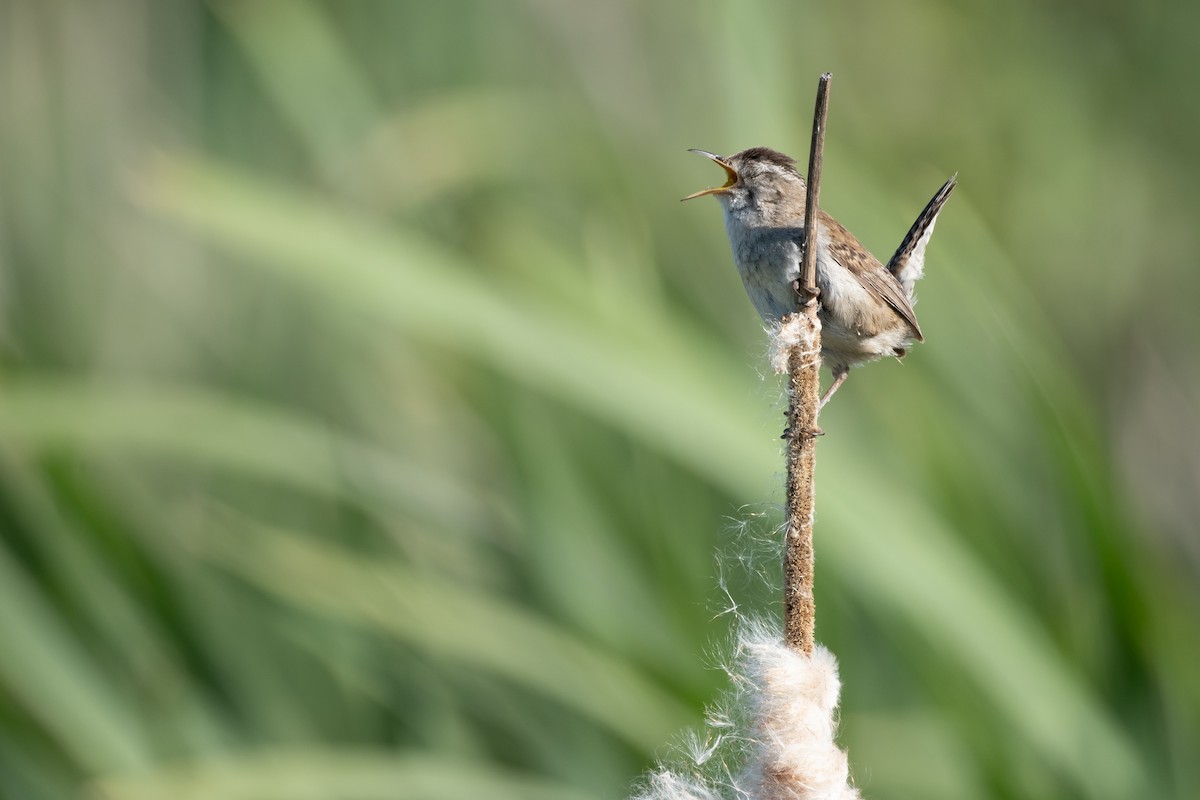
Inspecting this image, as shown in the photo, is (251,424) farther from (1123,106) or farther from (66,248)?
(1123,106)

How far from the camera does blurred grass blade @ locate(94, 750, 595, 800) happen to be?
2.54 meters

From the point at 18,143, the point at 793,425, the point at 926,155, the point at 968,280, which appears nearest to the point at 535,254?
the point at 968,280

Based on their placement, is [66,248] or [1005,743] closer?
[1005,743]

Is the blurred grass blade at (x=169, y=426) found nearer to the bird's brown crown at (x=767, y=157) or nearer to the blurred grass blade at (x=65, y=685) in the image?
the blurred grass blade at (x=65, y=685)

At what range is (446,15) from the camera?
477 cm

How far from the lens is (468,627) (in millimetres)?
2887

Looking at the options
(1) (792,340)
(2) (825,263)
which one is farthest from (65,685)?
(1) (792,340)

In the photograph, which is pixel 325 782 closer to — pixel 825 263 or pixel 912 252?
pixel 825 263

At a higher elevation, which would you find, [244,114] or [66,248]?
[244,114]

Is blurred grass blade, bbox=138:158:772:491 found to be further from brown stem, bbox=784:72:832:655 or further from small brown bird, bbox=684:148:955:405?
brown stem, bbox=784:72:832:655

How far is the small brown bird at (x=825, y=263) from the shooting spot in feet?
6.63

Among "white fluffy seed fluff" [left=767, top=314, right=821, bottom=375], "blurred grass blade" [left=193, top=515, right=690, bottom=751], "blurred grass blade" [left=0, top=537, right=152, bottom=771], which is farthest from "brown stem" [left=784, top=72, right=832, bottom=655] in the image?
"blurred grass blade" [left=0, top=537, right=152, bottom=771]

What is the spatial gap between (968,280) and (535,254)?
1.01 m

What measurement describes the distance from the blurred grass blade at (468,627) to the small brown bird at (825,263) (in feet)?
3.25
